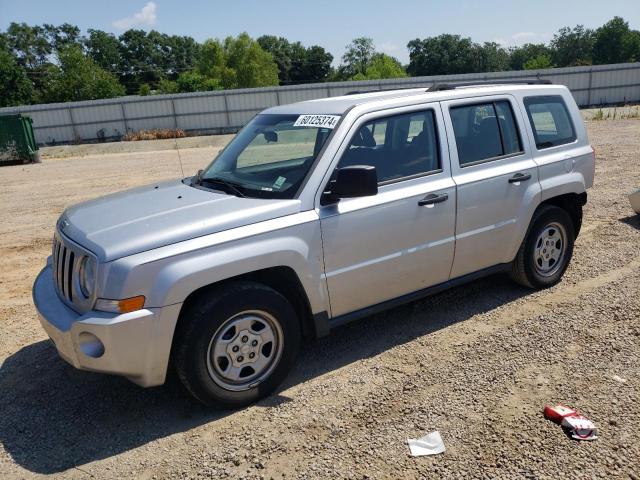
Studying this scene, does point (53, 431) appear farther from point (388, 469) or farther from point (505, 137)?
point (505, 137)

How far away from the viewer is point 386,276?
13.4ft

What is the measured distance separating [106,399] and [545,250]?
4119 mm

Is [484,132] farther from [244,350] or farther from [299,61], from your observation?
[299,61]

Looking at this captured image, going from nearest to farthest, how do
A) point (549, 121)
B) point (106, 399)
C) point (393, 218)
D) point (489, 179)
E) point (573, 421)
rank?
1. point (573, 421)
2. point (106, 399)
3. point (393, 218)
4. point (489, 179)
5. point (549, 121)

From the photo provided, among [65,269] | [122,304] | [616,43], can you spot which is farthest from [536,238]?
[616,43]

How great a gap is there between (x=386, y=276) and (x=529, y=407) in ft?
4.32

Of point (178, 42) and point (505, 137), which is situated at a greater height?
point (178, 42)

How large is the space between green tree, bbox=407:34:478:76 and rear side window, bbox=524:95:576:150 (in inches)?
4455

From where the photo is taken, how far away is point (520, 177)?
475cm

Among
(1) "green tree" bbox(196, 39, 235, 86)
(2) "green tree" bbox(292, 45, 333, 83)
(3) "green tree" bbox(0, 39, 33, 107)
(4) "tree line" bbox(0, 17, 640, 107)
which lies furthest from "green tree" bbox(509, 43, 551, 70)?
(3) "green tree" bbox(0, 39, 33, 107)

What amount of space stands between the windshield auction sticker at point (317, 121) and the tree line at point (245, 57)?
72432 millimetres

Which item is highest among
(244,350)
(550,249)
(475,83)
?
(475,83)

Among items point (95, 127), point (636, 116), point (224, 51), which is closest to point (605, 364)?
point (636, 116)

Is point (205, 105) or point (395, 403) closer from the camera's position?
point (395, 403)
